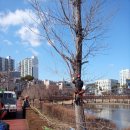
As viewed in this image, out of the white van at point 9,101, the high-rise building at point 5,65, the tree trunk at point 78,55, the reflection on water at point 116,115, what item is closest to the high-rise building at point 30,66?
the high-rise building at point 5,65

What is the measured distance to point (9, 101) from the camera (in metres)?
29.5

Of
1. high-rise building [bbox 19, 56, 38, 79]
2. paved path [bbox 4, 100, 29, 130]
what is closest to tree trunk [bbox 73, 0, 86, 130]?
paved path [bbox 4, 100, 29, 130]

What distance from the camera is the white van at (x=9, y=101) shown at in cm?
2861

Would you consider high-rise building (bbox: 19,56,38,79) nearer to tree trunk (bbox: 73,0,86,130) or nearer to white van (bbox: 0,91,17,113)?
white van (bbox: 0,91,17,113)

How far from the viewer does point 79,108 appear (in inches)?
416

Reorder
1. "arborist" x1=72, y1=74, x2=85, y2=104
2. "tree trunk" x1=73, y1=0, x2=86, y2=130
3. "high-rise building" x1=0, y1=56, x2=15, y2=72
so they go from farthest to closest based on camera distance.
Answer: "high-rise building" x1=0, y1=56, x2=15, y2=72
"tree trunk" x1=73, y1=0, x2=86, y2=130
"arborist" x1=72, y1=74, x2=85, y2=104

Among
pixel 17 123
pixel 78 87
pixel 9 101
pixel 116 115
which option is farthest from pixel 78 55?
pixel 116 115

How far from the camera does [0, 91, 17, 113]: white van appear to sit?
1126 inches

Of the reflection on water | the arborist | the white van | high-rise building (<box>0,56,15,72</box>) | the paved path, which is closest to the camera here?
the arborist

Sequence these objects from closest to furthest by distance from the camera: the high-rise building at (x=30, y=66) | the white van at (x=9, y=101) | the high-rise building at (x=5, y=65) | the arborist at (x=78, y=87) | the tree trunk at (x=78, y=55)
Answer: the arborist at (x=78, y=87) < the tree trunk at (x=78, y=55) < the white van at (x=9, y=101) < the high-rise building at (x=5, y=65) < the high-rise building at (x=30, y=66)

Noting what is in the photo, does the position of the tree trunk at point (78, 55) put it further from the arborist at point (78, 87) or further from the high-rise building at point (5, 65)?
the high-rise building at point (5, 65)

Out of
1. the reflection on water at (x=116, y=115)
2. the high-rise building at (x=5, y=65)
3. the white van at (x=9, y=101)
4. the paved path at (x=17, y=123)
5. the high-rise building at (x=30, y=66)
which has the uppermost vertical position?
the high-rise building at (x=30, y=66)

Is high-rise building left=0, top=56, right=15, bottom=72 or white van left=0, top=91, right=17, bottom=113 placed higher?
high-rise building left=0, top=56, right=15, bottom=72

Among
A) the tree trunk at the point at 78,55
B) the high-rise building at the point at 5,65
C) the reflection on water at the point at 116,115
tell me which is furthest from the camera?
the high-rise building at the point at 5,65
